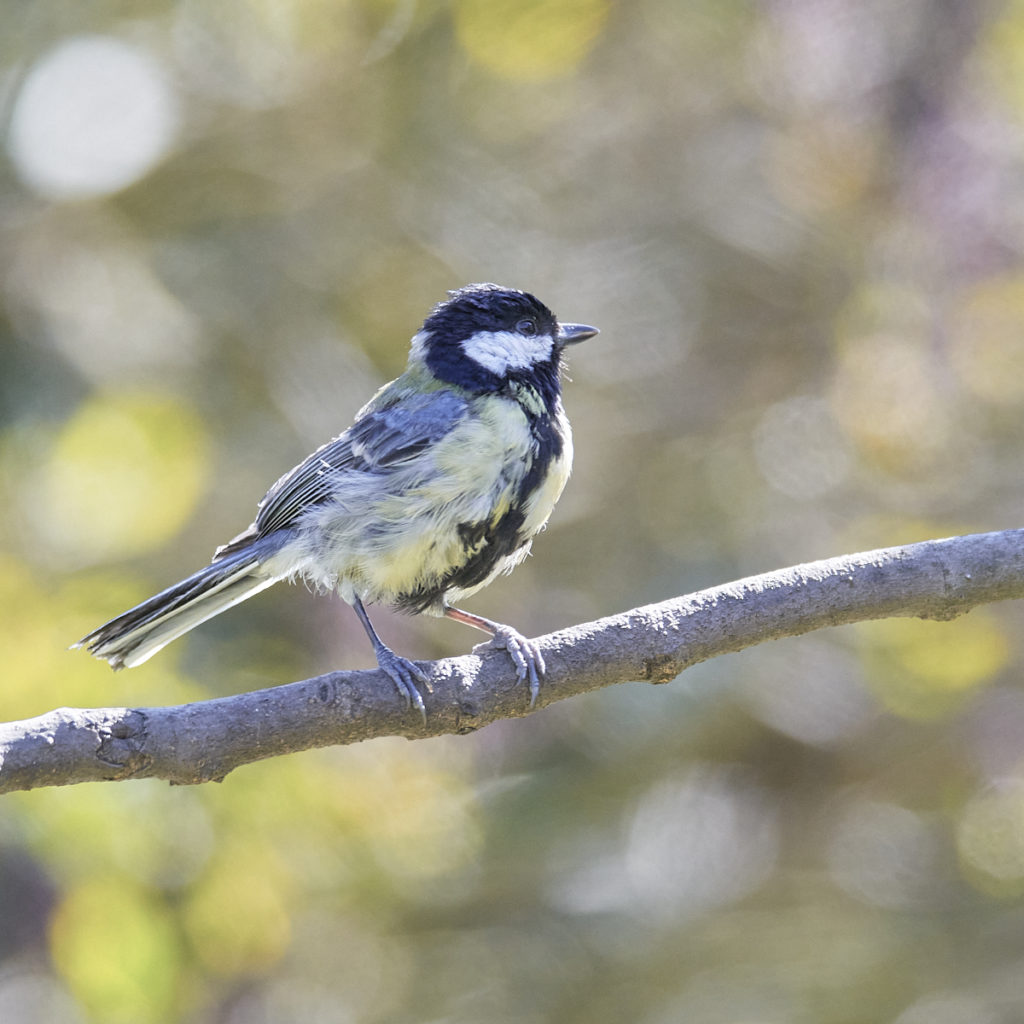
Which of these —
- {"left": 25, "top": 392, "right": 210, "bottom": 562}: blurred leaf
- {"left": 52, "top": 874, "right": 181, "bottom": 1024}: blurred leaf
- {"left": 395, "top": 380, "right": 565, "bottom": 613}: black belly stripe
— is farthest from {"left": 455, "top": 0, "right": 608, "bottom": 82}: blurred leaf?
{"left": 52, "top": 874, "right": 181, "bottom": 1024}: blurred leaf

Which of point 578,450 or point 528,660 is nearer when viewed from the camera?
point 528,660

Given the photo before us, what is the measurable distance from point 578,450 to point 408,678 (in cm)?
218

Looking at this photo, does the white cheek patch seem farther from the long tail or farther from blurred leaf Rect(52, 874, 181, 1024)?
blurred leaf Rect(52, 874, 181, 1024)

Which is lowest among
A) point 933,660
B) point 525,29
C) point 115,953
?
A: point 933,660

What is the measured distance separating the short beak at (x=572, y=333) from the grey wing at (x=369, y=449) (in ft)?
1.19

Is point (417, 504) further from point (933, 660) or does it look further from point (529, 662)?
point (933, 660)

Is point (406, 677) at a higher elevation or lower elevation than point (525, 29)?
lower

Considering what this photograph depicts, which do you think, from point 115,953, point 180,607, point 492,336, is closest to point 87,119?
point 492,336

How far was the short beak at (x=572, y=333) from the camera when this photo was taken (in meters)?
2.77

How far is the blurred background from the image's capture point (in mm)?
3219

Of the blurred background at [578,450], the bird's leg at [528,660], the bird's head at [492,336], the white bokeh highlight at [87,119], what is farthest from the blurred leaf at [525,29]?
the bird's leg at [528,660]

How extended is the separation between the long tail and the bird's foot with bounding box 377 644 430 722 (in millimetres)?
601

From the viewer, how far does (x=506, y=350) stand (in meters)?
2.67

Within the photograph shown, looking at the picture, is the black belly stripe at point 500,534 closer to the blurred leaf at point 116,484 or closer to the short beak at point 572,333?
the short beak at point 572,333
